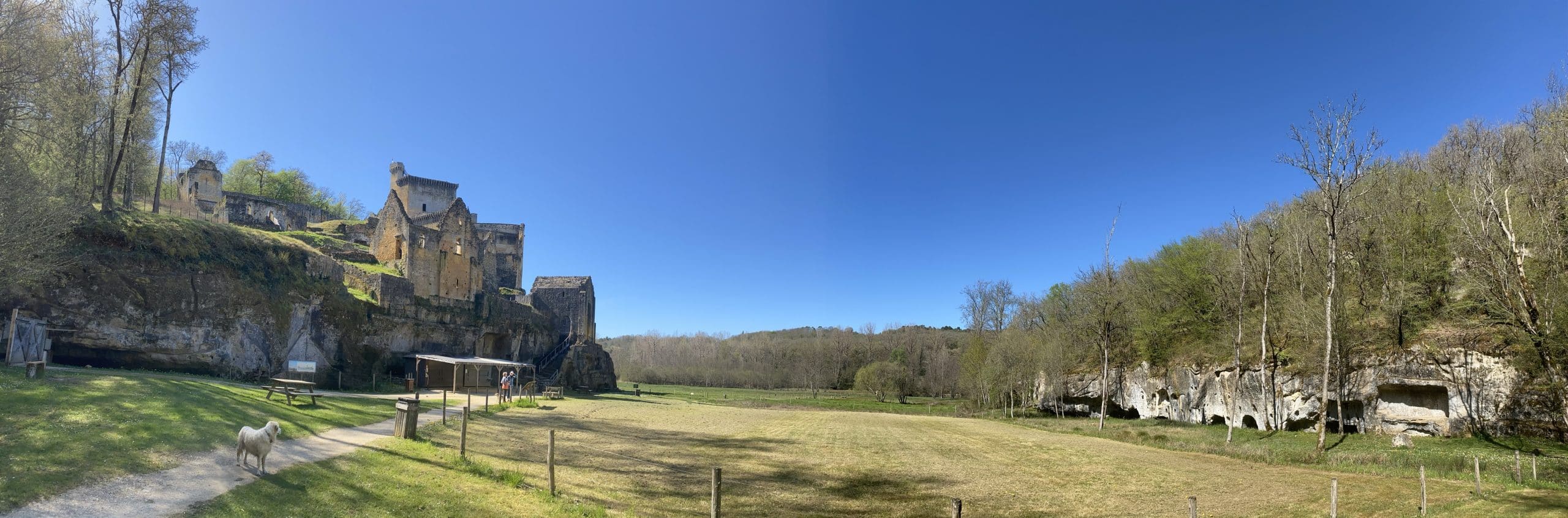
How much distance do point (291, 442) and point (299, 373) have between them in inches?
713

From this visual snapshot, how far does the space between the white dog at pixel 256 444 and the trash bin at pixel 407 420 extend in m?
4.66

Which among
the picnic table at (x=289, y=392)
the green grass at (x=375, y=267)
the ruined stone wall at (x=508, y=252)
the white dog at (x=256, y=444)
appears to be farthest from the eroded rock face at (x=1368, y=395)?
the ruined stone wall at (x=508, y=252)

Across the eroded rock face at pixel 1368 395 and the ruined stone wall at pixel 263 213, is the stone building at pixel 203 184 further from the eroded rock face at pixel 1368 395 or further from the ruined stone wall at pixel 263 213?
the eroded rock face at pixel 1368 395

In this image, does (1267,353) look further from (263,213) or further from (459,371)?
(263,213)

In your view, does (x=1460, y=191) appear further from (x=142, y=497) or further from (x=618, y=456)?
(x=142, y=497)

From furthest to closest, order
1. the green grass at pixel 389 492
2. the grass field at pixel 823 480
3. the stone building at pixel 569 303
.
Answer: the stone building at pixel 569 303
the grass field at pixel 823 480
the green grass at pixel 389 492

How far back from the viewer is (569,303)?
2153 inches

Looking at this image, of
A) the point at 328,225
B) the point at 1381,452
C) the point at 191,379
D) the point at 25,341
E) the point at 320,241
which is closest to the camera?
the point at 25,341

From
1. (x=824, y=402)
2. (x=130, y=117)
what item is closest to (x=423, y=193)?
(x=130, y=117)

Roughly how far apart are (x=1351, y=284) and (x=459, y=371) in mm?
49809

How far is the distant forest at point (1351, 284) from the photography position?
60.7ft

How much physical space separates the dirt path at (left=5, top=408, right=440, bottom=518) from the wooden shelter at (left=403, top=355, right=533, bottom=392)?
22.5 meters

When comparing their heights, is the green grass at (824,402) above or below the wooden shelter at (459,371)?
below

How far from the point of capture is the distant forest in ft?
60.7
